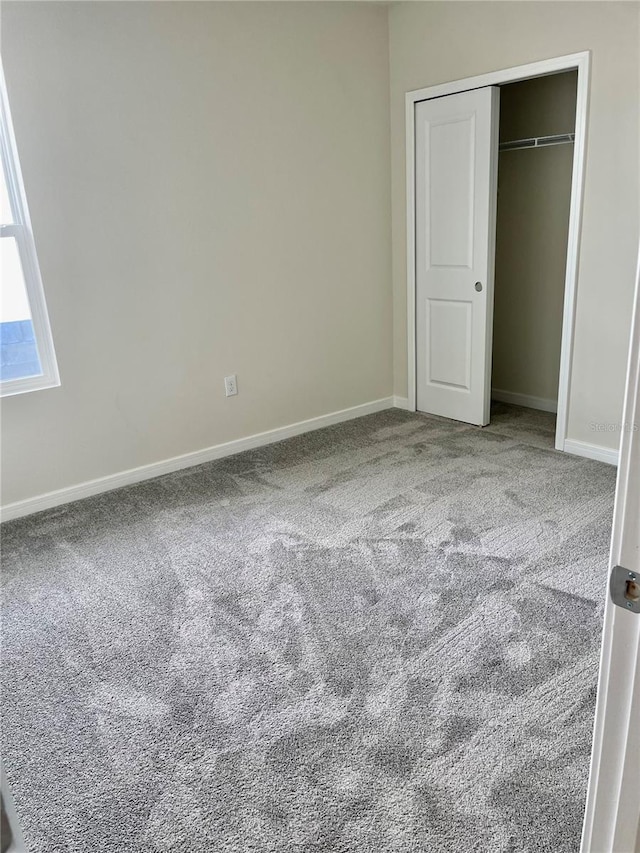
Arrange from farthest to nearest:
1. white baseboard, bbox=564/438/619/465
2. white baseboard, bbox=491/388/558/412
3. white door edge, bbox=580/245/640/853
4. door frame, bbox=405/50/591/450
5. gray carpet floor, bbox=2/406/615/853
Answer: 1. white baseboard, bbox=491/388/558/412
2. white baseboard, bbox=564/438/619/465
3. door frame, bbox=405/50/591/450
4. gray carpet floor, bbox=2/406/615/853
5. white door edge, bbox=580/245/640/853

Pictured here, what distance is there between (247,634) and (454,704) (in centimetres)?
78

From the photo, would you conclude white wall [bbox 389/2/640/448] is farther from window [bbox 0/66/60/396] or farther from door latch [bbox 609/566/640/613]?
door latch [bbox 609/566/640/613]

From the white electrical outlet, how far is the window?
3.30 ft

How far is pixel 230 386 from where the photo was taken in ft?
13.1

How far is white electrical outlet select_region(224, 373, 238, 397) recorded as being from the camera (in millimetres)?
3957

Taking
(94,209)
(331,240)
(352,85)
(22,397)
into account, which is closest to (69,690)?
(22,397)

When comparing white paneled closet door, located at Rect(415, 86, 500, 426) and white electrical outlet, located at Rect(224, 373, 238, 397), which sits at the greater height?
white paneled closet door, located at Rect(415, 86, 500, 426)

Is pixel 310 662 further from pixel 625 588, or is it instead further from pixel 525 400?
pixel 525 400

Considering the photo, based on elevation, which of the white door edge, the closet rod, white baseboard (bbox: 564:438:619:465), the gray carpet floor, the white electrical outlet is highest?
the closet rod

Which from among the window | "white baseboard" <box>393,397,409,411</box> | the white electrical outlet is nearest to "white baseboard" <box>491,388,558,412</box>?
"white baseboard" <box>393,397,409,411</box>

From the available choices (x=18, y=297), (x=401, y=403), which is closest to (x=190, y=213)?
(x=18, y=297)

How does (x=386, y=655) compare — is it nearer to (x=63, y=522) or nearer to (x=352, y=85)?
(x=63, y=522)

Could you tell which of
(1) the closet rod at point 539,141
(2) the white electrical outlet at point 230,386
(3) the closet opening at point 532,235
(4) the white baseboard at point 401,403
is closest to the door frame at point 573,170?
(1) the closet rod at point 539,141

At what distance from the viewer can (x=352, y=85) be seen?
4090mm
